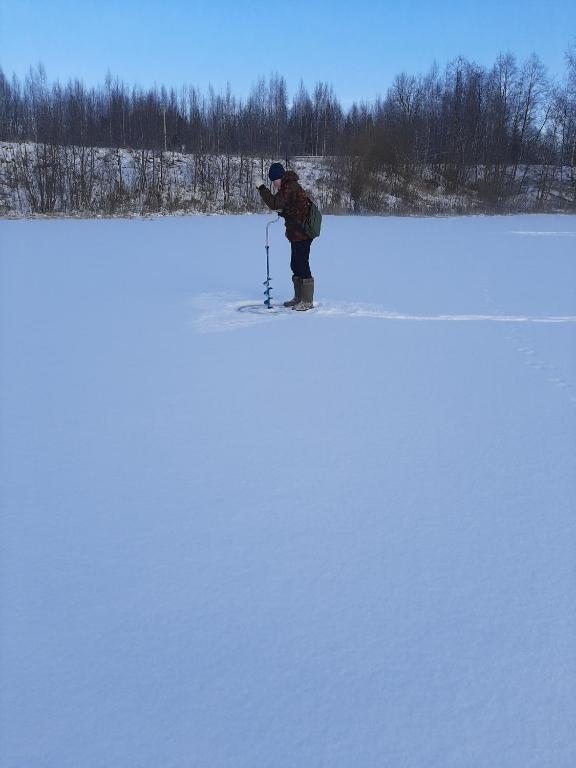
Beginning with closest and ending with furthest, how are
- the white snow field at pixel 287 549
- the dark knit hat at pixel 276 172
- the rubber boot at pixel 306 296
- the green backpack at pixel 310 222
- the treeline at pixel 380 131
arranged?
the white snow field at pixel 287 549 < the dark knit hat at pixel 276 172 < the green backpack at pixel 310 222 < the rubber boot at pixel 306 296 < the treeline at pixel 380 131

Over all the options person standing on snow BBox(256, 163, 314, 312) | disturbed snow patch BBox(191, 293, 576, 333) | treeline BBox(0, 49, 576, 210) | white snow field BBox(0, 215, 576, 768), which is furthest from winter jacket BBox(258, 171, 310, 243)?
treeline BBox(0, 49, 576, 210)

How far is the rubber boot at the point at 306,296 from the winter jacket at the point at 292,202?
47cm

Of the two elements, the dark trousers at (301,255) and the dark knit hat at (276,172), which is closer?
the dark knit hat at (276,172)

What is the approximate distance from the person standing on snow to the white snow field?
1.09 m

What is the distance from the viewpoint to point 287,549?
90.9 inches

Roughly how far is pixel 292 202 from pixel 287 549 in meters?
4.76

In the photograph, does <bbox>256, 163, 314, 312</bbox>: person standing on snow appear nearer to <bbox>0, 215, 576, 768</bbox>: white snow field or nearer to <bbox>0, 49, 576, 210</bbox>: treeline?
<bbox>0, 215, 576, 768</bbox>: white snow field

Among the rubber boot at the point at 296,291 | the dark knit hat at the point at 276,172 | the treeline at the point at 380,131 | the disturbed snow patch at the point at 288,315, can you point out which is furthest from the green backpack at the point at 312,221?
the treeline at the point at 380,131

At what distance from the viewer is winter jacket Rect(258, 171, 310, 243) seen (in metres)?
6.33

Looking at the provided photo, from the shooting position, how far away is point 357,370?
4.67 meters

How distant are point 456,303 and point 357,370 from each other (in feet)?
10.2

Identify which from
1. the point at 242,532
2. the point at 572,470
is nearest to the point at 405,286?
the point at 572,470

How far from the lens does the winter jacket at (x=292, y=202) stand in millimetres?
6332

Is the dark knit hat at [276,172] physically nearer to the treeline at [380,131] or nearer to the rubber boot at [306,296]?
the rubber boot at [306,296]
